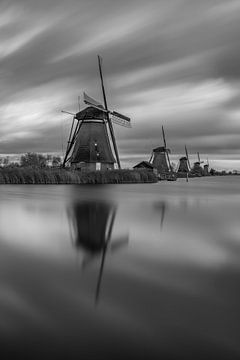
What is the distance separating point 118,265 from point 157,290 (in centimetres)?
83

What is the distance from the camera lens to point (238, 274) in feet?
9.83

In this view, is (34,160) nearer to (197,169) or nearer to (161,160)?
(161,160)

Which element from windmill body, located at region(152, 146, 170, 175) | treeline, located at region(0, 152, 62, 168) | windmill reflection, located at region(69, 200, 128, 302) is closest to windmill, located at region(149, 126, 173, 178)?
windmill body, located at region(152, 146, 170, 175)

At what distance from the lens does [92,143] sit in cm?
2852

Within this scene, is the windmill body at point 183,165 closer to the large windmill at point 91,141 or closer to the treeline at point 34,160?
the treeline at point 34,160

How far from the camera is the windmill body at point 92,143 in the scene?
2855 centimetres

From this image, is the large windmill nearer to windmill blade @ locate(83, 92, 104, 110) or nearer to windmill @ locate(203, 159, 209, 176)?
windmill blade @ locate(83, 92, 104, 110)

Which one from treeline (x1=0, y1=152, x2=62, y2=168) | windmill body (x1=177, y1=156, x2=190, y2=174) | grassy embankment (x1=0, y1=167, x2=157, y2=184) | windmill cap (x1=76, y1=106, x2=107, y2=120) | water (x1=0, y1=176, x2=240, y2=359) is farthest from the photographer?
windmill body (x1=177, y1=156, x2=190, y2=174)

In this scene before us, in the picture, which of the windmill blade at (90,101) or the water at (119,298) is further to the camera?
the windmill blade at (90,101)

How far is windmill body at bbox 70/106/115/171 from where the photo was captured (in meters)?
28.5

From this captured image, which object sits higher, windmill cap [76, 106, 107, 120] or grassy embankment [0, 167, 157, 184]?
windmill cap [76, 106, 107, 120]

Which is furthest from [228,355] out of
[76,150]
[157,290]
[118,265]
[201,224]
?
Result: [76,150]

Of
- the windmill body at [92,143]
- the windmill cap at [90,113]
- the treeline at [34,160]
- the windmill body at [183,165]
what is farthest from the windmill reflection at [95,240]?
the windmill body at [183,165]

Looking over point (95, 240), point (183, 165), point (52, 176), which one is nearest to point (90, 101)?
point (52, 176)
